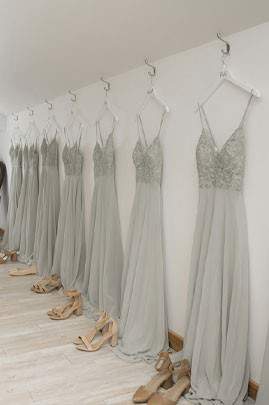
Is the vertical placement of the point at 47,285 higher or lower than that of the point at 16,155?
lower

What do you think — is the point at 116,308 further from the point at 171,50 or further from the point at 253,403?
the point at 171,50

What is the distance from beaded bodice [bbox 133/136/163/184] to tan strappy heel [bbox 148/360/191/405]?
1158 mm

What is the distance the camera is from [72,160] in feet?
13.1

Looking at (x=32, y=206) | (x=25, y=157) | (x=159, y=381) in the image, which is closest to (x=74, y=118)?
(x=32, y=206)

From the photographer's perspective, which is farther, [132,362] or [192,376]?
[132,362]

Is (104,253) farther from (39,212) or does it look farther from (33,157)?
(33,157)

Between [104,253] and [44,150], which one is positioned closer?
[104,253]

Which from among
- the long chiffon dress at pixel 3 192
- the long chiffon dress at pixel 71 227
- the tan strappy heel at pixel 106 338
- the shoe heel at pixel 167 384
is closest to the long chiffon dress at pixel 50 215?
the long chiffon dress at pixel 71 227

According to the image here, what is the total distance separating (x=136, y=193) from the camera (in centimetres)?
296

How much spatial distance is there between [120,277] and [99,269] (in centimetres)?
23

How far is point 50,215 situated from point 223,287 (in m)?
2.60

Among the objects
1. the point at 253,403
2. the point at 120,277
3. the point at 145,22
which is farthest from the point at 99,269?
the point at 145,22

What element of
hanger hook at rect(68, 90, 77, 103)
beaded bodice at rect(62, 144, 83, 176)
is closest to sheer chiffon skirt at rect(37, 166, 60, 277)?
beaded bodice at rect(62, 144, 83, 176)

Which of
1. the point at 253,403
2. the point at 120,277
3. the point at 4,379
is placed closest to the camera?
the point at 253,403
